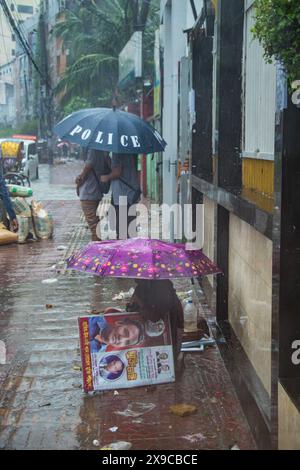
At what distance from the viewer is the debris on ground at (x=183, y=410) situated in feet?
14.8

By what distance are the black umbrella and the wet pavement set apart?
5.86ft

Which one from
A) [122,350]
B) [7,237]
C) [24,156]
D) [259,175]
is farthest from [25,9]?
[122,350]

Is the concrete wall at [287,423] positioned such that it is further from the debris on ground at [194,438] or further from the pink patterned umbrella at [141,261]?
the pink patterned umbrella at [141,261]

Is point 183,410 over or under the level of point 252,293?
under

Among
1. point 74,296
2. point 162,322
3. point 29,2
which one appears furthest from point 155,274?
point 29,2

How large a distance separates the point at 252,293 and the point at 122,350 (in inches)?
43.6

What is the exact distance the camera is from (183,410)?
178 inches

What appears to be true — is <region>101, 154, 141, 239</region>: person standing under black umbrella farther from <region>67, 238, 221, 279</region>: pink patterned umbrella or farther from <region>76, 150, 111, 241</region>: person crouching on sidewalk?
<region>67, 238, 221, 279</region>: pink patterned umbrella

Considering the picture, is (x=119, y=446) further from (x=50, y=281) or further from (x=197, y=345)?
(x=50, y=281)

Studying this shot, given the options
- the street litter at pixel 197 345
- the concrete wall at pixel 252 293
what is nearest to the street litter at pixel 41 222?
the concrete wall at pixel 252 293

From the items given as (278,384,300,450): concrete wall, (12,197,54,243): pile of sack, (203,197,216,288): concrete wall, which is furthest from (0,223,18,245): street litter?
(278,384,300,450): concrete wall

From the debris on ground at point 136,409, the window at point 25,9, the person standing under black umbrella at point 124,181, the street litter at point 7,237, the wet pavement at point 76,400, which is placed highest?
the window at point 25,9

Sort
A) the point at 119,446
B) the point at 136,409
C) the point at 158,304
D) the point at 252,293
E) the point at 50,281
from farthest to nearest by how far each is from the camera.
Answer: the point at 50,281 < the point at 252,293 < the point at 158,304 < the point at 136,409 < the point at 119,446

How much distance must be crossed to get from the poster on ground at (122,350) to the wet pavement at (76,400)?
107mm
